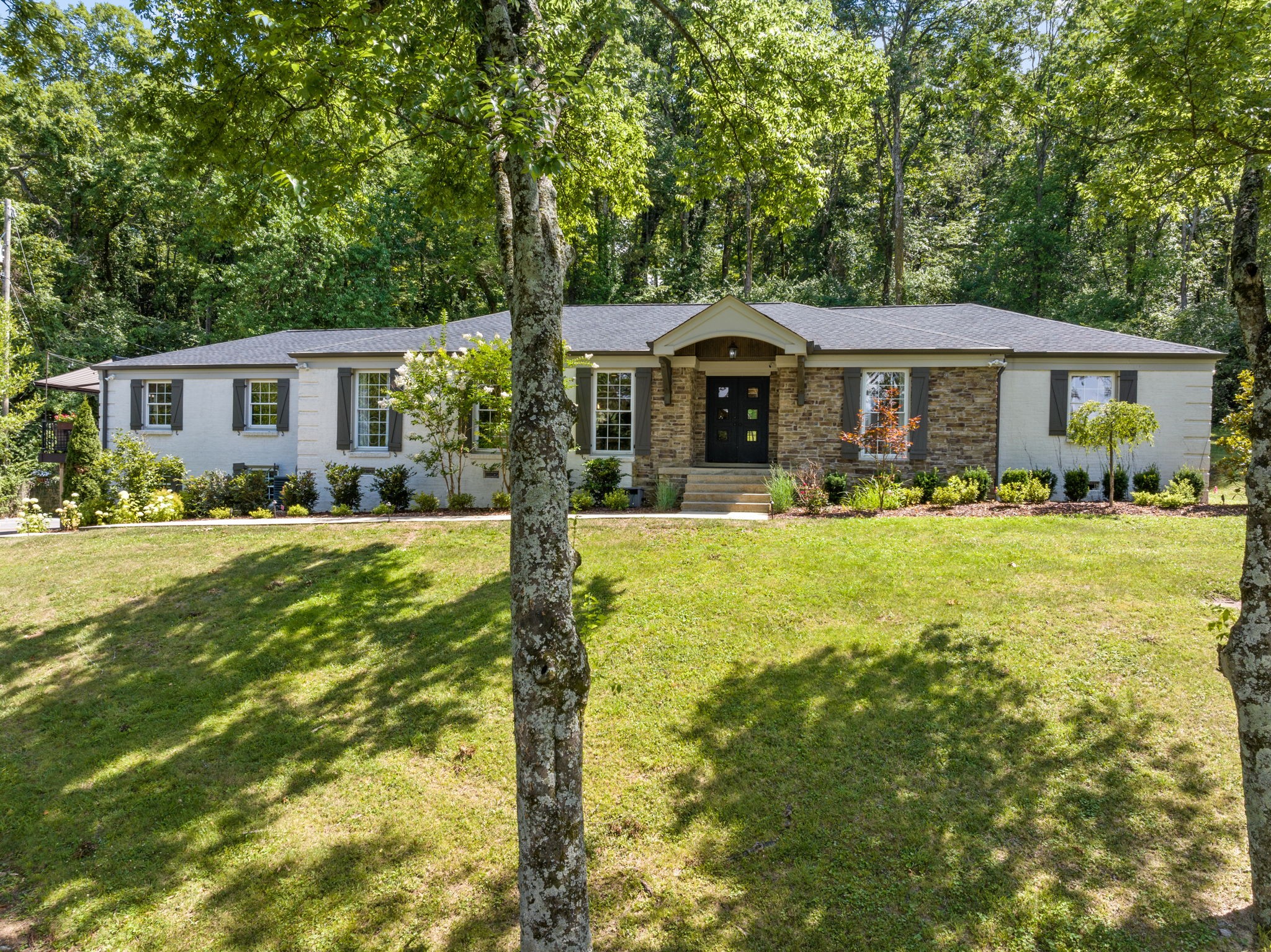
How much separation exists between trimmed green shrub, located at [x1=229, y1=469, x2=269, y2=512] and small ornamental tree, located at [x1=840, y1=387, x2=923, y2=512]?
1218cm

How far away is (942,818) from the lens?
4586mm

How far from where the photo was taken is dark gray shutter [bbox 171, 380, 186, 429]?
17062mm

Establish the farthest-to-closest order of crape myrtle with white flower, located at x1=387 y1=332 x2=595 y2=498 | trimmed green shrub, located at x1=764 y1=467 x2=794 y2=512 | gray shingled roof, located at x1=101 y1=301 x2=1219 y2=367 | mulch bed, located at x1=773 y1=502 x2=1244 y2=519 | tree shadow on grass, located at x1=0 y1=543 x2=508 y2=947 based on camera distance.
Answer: gray shingled roof, located at x1=101 y1=301 x2=1219 y2=367
trimmed green shrub, located at x1=764 y1=467 x2=794 y2=512
crape myrtle with white flower, located at x1=387 y1=332 x2=595 y2=498
mulch bed, located at x1=773 y1=502 x2=1244 y2=519
tree shadow on grass, located at x1=0 y1=543 x2=508 y2=947

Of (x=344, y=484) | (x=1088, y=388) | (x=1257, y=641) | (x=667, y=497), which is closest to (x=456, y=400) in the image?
(x=344, y=484)

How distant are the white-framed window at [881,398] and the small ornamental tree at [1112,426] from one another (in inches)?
117

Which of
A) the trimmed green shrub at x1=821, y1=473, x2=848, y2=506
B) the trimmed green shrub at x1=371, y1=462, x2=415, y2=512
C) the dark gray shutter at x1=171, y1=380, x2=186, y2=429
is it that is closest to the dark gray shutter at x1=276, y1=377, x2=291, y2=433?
the dark gray shutter at x1=171, y1=380, x2=186, y2=429

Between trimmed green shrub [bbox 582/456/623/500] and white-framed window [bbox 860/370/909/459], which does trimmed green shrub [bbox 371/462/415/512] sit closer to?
trimmed green shrub [bbox 582/456/623/500]

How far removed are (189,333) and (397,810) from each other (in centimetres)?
2850

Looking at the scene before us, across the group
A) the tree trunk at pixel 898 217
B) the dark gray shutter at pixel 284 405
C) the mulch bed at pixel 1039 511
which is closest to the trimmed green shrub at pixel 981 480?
the mulch bed at pixel 1039 511

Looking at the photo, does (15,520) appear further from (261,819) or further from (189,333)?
(261,819)

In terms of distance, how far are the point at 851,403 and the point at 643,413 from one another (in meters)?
4.34

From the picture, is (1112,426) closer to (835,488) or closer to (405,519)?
(835,488)

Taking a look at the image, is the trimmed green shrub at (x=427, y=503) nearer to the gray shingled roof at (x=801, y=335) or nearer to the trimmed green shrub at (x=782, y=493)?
the gray shingled roof at (x=801, y=335)

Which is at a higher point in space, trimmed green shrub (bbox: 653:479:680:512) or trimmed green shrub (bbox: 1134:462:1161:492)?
trimmed green shrub (bbox: 1134:462:1161:492)
